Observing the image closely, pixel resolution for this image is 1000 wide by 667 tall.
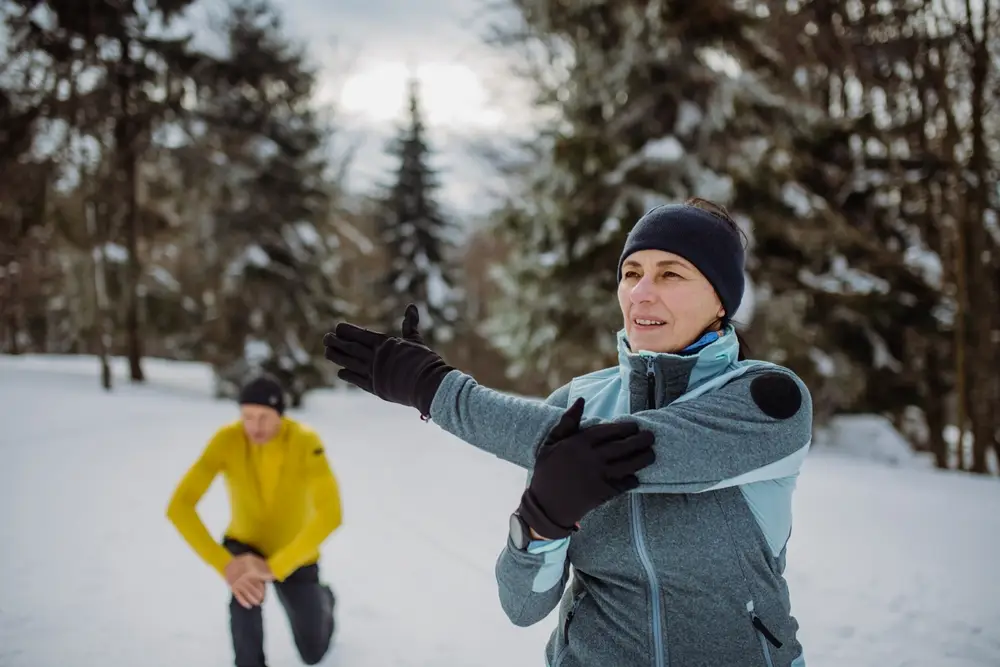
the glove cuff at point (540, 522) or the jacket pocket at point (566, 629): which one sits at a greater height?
the glove cuff at point (540, 522)

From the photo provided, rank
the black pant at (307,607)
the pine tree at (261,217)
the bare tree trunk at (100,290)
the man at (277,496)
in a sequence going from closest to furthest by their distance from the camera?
the man at (277,496) < the black pant at (307,607) < the bare tree trunk at (100,290) < the pine tree at (261,217)

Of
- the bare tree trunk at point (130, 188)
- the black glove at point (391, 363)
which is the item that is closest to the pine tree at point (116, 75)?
the bare tree trunk at point (130, 188)

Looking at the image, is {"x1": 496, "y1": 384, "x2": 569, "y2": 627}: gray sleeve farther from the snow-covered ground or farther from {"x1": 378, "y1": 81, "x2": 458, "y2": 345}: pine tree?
{"x1": 378, "y1": 81, "x2": 458, "y2": 345}: pine tree

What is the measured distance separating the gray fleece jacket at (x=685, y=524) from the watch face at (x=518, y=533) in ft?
0.09

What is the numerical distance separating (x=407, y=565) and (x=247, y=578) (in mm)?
2520

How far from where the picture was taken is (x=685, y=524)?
1492 mm

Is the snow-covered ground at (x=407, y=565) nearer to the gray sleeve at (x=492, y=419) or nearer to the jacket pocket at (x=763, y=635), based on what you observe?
the jacket pocket at (x=763, y=635)

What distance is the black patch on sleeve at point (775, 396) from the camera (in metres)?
1.47

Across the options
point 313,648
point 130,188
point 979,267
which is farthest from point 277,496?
point 130,188

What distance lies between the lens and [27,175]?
13.3m

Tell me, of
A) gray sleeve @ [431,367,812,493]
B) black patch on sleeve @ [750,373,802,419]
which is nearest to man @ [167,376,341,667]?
gray sleeve @ [431,367,812,493]

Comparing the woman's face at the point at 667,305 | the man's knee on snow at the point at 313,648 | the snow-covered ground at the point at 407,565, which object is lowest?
the snow-covered ground at the point at 407,565

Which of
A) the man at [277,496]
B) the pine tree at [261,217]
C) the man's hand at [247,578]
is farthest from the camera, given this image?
the pine tree at [261,217]

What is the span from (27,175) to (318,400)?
862 cm
